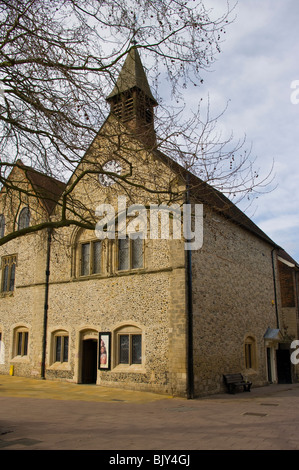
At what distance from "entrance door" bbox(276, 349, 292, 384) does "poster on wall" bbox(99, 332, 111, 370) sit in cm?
1136

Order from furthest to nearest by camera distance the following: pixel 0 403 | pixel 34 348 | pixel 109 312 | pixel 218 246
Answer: pixel 34 348 → pixel 218 246 → pixel 109 312 → pixel 0 403

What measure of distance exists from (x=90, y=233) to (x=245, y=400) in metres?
9.49

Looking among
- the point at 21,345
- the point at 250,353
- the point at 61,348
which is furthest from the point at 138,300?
the point at 21,345

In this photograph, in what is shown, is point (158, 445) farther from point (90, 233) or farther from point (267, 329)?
point (267, 329)

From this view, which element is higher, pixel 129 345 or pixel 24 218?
pixel 24 218

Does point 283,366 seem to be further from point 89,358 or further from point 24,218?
point 24,218

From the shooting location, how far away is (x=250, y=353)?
19.7 metres

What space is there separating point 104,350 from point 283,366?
11.7 meters

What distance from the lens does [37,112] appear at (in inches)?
334

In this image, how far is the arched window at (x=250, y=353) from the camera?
19.1m

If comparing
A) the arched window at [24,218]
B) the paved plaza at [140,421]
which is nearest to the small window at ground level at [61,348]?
the paved plaza at [140,421]

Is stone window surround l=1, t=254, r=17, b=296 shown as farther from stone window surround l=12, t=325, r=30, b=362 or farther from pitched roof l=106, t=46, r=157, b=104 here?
pitched roof l=106, t=46, r=157, b=104

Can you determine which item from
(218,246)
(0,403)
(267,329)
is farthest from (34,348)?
(267,329)

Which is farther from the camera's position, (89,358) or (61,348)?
(61,348)
